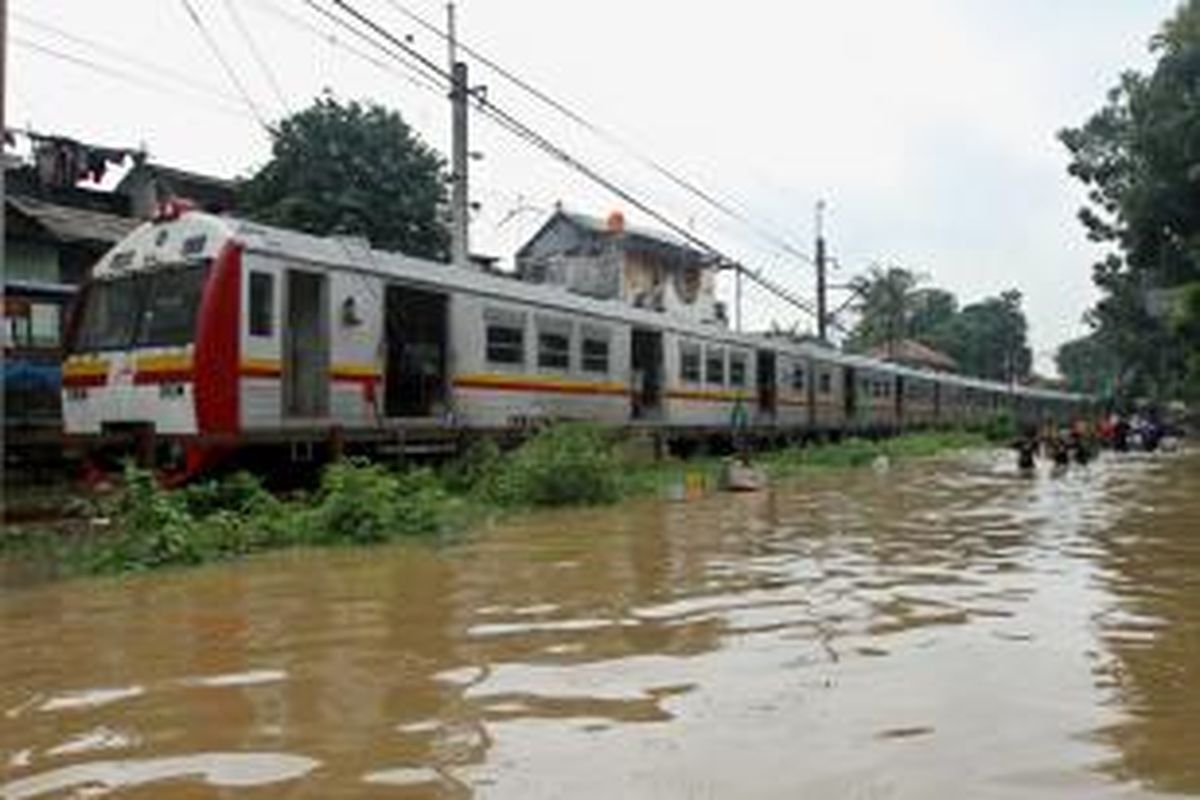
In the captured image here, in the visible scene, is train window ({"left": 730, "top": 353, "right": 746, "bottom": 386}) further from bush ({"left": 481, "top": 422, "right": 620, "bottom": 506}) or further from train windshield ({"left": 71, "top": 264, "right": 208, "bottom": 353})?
train windshield ({"left": 71, "top": 264, "right": 208, "bottom": 353})

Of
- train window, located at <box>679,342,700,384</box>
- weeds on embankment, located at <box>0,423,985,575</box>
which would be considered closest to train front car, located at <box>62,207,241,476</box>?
weeds on embankment, located at <box>0,423,985,575</box>

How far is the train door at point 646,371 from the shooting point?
27.1 meters

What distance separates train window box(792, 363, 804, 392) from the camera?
37.2 meters

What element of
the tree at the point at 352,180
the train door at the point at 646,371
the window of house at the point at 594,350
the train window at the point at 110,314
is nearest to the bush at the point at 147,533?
the train window at the point at 110,314

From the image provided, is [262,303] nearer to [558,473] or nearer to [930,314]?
[558,473]

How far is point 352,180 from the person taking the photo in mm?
35312

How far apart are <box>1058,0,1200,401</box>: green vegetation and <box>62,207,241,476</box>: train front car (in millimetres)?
23076

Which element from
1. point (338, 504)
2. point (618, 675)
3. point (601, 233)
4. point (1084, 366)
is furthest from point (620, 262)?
point (1084, 366)

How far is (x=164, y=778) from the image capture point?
5109 millimetres

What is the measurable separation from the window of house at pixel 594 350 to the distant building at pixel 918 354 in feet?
172

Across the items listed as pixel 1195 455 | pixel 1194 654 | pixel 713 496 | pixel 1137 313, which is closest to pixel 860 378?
pixel 1195 455

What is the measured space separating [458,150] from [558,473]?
782 centimetres

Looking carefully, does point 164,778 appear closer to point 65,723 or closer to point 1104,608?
point 65,723

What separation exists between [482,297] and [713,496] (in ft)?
13.3
